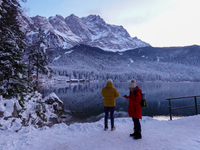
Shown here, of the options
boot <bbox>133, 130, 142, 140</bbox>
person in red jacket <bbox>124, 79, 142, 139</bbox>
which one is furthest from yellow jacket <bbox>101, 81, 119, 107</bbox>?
boot <bbox>133, 130, 142, 140</bbox>

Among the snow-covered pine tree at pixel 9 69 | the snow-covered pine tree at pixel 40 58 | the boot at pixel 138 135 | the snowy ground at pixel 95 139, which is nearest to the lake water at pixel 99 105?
the snow-covered pine tree at pixel 40 58

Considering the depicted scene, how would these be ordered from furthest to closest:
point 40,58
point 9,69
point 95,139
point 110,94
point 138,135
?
1. point 40,58
2. point 9,69
3. point 110,94
4. point 95,139
5. point 138,135

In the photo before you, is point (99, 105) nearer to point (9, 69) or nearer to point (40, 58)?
point (40, 58)

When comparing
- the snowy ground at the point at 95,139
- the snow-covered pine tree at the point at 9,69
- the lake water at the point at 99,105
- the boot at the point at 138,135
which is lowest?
the lake water at the point at 99,105

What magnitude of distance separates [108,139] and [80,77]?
154 m

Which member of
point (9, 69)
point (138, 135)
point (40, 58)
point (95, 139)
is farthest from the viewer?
point (40, 58)

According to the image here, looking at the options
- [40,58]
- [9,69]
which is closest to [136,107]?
[9,69]

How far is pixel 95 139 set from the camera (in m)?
4.73

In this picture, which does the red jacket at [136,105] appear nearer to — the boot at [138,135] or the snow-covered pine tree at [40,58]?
the boot at [138,135]

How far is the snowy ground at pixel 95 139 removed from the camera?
4.09 m

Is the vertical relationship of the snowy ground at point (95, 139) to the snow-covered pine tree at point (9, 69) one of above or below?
below

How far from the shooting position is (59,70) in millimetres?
152125

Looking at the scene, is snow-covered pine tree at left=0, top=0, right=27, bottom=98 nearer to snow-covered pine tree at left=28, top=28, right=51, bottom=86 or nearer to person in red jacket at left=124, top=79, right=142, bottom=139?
person in red jacket at left=124, top=79, right=142, bottom=139

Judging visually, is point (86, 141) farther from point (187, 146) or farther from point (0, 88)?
point (0, 88)
